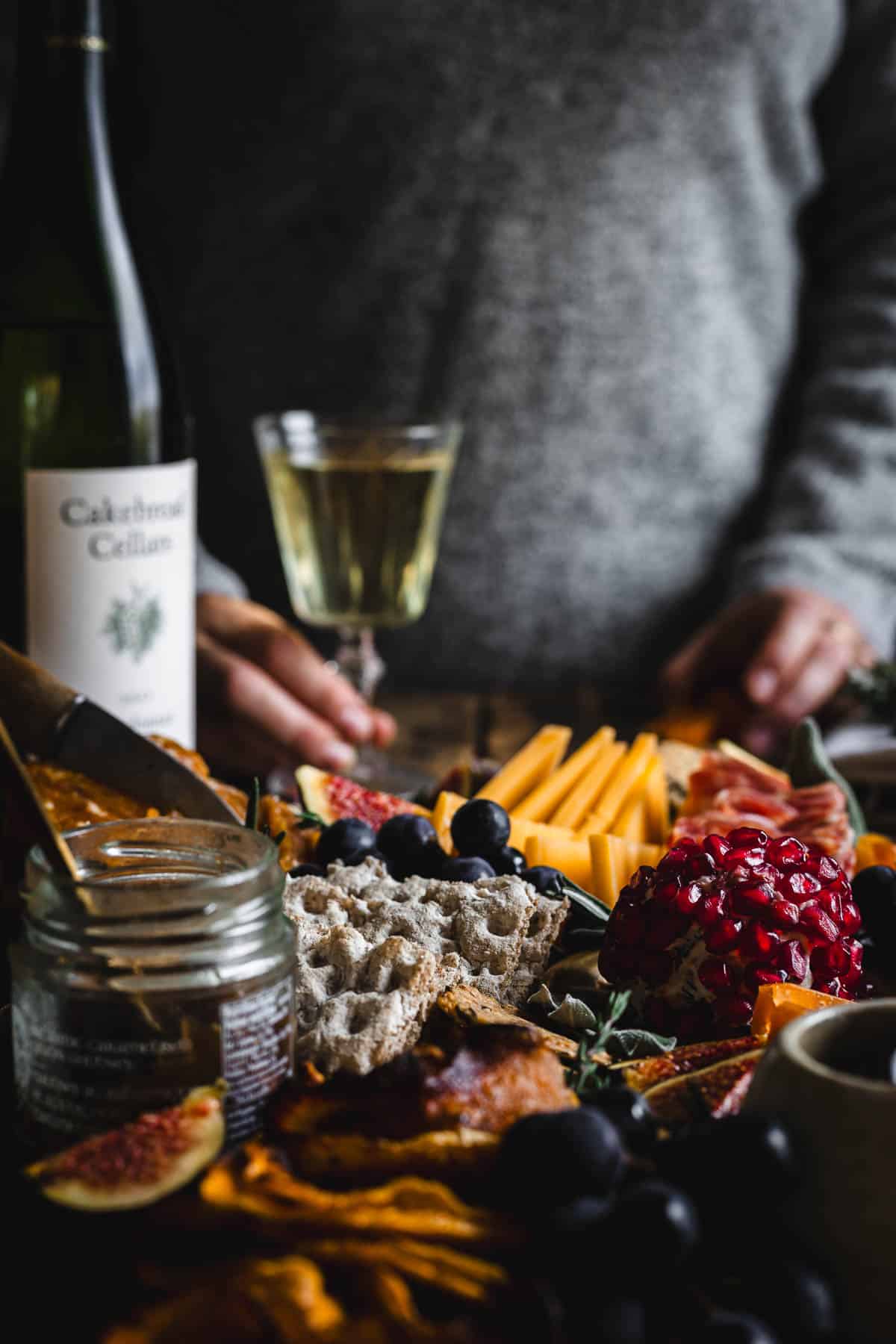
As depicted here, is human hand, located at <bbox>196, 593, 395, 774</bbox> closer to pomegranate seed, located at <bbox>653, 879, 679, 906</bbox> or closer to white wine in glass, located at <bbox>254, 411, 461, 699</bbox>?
white wine in glass, located at <bbox>254, 411, 461, 699</bbox>

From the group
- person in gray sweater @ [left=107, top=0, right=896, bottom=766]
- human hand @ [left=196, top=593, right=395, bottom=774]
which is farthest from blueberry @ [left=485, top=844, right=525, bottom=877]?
person in gray sweater @ [left=107, top=0, right=896, bottom=766]

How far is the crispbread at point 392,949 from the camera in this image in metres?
0.51

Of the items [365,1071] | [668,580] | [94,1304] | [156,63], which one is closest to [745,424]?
[668,580]

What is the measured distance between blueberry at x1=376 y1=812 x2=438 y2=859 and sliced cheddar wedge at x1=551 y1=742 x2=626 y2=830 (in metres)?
0.10

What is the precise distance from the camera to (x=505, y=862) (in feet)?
2.20

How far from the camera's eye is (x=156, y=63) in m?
1.71

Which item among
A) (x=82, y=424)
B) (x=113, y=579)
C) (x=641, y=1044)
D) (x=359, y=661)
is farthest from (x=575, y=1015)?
(x=359, y=661)

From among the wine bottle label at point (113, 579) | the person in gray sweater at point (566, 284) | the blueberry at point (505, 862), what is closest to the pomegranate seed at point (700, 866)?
the blueberry at point (505, 862)

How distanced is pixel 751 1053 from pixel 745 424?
56.8 inches

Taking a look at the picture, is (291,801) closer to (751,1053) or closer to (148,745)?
(148,745)

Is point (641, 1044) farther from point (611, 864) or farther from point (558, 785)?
point (558, 785)

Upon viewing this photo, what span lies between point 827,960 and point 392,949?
18 centimetres

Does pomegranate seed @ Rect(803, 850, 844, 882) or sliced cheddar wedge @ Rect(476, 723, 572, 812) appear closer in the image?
pomegranate seed @ Rect(803, 850, 844, 882)

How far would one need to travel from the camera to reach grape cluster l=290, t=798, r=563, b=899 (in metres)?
0.67
